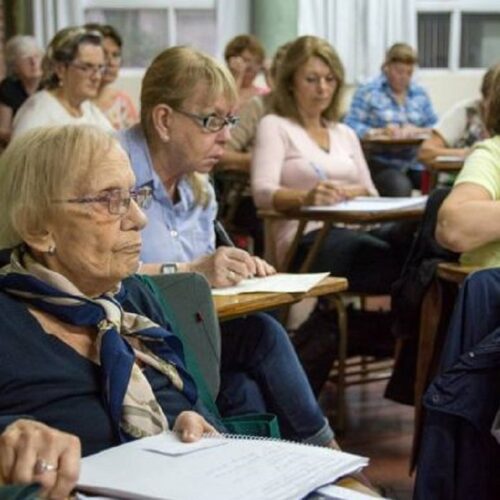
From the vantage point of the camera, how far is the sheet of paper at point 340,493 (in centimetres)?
141

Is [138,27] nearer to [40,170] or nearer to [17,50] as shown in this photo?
[17,50]

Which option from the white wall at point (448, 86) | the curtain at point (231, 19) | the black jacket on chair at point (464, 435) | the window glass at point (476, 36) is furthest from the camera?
the window glass at point (476, 36)

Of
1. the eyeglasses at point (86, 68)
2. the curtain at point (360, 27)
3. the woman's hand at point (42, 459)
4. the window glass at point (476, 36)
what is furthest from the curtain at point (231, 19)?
the woman's hand at point (42, 459)

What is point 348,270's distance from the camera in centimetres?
396

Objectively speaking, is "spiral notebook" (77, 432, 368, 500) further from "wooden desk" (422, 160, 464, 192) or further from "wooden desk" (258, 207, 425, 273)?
"wooden desk" (422, 160, 464, 192)

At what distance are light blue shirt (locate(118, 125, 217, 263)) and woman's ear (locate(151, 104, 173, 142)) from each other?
2.0 inches

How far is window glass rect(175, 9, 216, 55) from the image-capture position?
7.83 meters

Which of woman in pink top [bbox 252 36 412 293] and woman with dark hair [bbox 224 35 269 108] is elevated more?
woman with dark hair [bbox 224 35 269 108]

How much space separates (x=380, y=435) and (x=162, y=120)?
4.73ft

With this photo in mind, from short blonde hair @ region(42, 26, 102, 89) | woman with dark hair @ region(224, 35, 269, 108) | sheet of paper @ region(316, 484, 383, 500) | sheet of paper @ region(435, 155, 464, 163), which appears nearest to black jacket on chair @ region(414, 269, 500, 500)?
sheet of paper @ region(316, 484, 383, 500)

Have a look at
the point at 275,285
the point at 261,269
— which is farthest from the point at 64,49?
the point at 275,285

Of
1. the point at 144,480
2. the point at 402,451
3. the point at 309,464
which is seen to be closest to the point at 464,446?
the point at 309,464

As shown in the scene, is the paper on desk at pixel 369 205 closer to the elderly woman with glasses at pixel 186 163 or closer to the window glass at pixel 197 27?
the elderly woman with glasses at pixel 186 163

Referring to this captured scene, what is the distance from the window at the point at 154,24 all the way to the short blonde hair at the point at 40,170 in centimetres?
613
